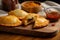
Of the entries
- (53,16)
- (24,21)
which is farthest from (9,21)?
(53,16)

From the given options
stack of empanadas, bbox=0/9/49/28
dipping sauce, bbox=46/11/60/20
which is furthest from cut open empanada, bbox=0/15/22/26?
dipping sauce, bbox=46/11/60/20

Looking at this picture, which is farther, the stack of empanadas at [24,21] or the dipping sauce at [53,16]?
the dipping sauce at [53,16]

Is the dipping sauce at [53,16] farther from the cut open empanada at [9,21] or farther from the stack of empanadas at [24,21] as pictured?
the cut open empanada at [9,21]

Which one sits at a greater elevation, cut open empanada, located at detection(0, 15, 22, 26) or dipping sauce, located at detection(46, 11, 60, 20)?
dipping sauce, located at detection(46, 11, 60, 20)

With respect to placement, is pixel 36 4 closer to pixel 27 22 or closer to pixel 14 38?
pixel 27 22

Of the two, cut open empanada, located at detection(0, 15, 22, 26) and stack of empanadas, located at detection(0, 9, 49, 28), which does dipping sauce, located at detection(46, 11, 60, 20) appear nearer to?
stack of empanadas, located at detection(0, 9, 49, 28)

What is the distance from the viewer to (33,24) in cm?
102

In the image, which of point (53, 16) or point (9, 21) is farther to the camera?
point (53, 16)

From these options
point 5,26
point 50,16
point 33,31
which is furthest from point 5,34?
point 50,16

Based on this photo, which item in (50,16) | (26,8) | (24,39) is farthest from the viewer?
(26,8)

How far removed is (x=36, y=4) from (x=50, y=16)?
9.1 inches

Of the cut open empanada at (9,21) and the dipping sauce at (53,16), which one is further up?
the dipping sauce at (53,16)

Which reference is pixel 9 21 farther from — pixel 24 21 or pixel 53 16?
pixel 53 16

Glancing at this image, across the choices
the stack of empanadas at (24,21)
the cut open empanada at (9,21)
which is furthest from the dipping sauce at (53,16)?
the cut open empanada at (9,21)
